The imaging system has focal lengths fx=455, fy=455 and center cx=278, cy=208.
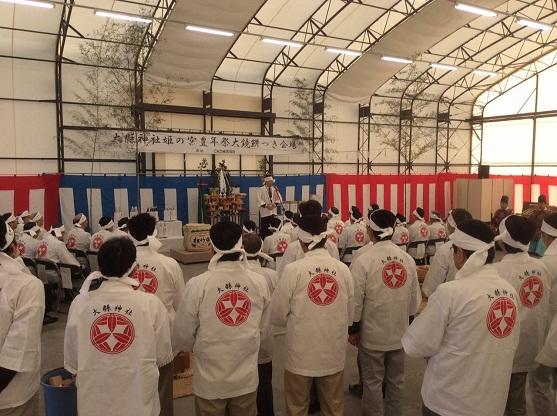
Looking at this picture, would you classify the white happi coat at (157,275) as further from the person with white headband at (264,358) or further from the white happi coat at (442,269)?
the white happi coat at (442,269)

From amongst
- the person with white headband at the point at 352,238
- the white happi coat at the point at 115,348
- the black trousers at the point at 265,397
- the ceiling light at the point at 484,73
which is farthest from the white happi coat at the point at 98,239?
the ceiling light at the point at 484,73

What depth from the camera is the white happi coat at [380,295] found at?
298 cm

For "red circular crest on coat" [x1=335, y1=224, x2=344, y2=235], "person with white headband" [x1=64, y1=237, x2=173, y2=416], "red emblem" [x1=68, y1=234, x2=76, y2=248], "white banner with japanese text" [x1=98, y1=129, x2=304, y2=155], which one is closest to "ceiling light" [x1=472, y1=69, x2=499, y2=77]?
"white banner with japanese text" [x1=98, y1=129, x2=304, y2=155]

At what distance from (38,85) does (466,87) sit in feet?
47.4

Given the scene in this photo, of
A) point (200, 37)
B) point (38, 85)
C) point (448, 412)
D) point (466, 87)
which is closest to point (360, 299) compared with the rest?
point (448, 412)

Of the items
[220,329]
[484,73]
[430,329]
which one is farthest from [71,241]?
[484,73]

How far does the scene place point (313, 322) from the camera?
262 cm

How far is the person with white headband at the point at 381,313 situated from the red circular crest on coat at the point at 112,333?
5.04 ft

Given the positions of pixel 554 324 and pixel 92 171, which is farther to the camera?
pixel 92 171

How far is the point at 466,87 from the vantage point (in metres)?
17.3

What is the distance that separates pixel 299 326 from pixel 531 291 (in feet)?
4.86

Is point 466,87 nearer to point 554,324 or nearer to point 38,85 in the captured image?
point 38,85

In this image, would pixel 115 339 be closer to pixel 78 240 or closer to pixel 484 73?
pixel 78 240

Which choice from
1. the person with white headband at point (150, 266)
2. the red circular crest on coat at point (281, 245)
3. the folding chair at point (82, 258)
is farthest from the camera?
the folding chair at point (82, 258)
